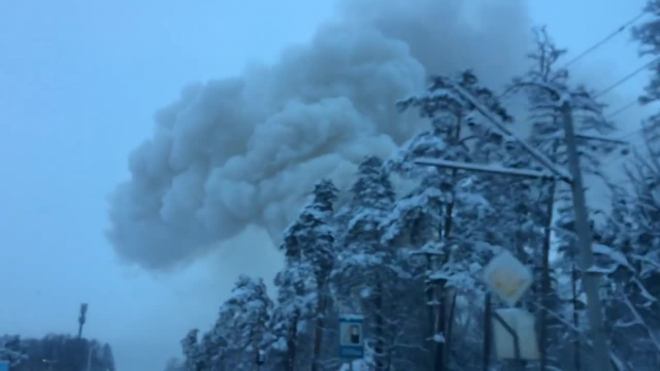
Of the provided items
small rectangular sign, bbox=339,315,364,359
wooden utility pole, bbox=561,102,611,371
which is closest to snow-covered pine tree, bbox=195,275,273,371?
small rectangular sign, bbox=339,315,364,359

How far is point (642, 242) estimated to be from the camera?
69.7 feet

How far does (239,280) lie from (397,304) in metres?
22.1

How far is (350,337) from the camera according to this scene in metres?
15.3

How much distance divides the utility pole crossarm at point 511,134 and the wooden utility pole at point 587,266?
0.23 m

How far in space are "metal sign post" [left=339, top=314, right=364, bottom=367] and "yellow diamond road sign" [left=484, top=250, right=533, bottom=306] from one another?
6482mm

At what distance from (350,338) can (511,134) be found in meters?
6.04

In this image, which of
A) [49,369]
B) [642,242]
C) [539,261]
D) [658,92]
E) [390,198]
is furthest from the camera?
[49,369]

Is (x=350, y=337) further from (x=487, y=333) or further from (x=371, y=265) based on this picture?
(x=487, y=333)

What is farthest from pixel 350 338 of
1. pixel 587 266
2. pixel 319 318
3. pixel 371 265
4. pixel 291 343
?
pixel 291 343

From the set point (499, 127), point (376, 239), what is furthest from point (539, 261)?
point (499, 127)

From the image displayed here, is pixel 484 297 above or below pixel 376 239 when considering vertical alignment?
below

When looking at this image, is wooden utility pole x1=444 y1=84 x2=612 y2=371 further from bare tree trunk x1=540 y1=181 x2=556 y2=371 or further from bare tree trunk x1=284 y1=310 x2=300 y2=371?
bare tree trunk x1=284 y1=310 x2=300 y2=371

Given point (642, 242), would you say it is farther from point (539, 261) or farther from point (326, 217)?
point (326, 217)

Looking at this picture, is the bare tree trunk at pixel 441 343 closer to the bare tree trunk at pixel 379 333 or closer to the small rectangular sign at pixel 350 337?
the bare tree trunk at pixel 379 333
